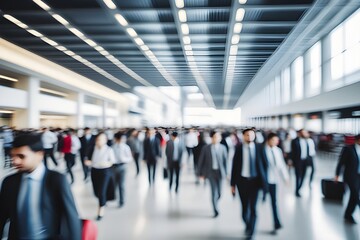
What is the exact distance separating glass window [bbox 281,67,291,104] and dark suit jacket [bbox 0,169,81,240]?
30542 millimetres

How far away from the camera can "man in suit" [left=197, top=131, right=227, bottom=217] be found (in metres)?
6.28

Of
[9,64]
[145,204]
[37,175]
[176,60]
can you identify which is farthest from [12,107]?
[37,175]

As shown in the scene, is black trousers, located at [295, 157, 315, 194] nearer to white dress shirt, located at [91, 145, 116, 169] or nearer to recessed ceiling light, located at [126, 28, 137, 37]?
white dress shirt, located at [91, 145, 116, 169]

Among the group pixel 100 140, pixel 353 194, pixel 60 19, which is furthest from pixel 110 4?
pixel 353 194

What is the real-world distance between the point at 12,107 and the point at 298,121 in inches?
930

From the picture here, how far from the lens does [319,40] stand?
21281 millimetres

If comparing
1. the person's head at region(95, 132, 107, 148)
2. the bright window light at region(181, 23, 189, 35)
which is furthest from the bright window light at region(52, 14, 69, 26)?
the person's head at region(95, 132, 107, 148)

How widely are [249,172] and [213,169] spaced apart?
47.6 inches

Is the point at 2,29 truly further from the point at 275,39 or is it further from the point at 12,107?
the point at 275,39

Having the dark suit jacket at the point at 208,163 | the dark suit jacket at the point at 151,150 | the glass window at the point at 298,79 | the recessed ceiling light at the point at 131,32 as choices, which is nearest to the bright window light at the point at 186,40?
the recessed ceiling light at the point at 131,32

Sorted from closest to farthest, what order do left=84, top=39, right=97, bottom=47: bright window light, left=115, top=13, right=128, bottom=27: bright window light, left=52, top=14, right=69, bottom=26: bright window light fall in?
left=115, top=13, right=128, bottom=27: bright window light → left=52, top=14, right=69, bottom=26: bright window light → left=84, top=39, right=97, bottom=47: bright window light

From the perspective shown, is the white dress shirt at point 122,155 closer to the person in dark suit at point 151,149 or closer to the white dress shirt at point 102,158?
the white dress shirt at point 102,158

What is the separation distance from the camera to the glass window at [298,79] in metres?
25.9

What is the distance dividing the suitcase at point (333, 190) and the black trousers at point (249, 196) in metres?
3.52
